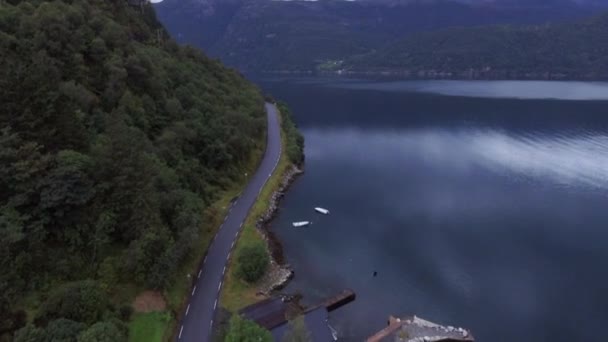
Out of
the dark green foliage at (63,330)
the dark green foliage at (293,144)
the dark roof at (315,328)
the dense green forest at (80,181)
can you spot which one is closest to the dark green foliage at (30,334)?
the dense green forest at (80,181)

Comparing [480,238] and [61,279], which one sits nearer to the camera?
[61,279]

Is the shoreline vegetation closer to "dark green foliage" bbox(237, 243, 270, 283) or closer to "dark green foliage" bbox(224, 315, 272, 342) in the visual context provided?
"dark green foliage" bbox(237, 243, 270, 283)

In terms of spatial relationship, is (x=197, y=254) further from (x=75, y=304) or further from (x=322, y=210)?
(x=322, y=210)

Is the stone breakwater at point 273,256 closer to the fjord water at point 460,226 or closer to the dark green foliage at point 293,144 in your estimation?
the fjord water at point 460,226

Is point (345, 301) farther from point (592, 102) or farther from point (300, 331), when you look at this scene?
point (592, 102)

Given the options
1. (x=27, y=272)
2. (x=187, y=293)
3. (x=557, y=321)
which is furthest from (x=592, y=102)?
(x=27, y=272)
